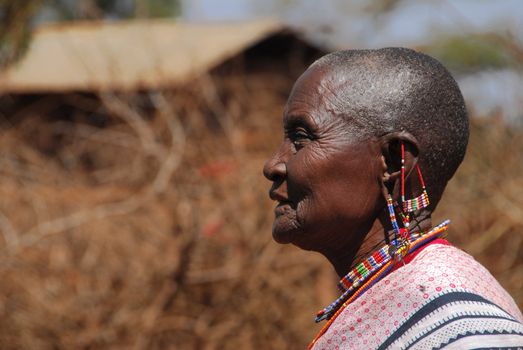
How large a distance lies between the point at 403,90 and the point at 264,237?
4004 millimetres

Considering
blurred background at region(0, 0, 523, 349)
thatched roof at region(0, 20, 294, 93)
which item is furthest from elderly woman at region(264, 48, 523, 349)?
thatched roof at region(0, 20, 294, 93)

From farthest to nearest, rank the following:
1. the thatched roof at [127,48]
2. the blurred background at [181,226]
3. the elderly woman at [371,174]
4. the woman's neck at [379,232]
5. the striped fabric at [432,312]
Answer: the thatched roof at [127,48] < the blurred background at [181,226] < the woman's neck at [379,232] < the elderly woman at [371,174] < the striped fabric at [432,312]

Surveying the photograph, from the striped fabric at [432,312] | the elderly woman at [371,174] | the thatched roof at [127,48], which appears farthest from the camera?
the thatched roof at [127,48]

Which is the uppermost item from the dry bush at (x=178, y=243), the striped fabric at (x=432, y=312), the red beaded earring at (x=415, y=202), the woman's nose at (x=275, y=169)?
the dry bush at (x=178, y=243)

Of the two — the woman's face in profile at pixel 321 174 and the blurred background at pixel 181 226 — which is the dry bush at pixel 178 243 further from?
the woman's face in profile at pixel 321 174

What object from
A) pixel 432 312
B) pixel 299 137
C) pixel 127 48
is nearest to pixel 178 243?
pixel 299 137

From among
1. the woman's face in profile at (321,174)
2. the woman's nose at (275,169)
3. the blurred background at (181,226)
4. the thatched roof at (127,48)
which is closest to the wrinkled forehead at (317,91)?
the woman's face in profile at (321,174)

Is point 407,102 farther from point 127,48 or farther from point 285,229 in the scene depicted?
point 127,48

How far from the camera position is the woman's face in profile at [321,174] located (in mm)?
1979

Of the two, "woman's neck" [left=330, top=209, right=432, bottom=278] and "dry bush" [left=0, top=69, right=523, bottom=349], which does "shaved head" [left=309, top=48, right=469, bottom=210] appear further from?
"dry bush" [left=0, top=69, right=523, bottom=349]

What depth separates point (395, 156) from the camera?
1.98m

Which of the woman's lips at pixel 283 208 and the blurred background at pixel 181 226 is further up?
the blurred background at pixel 181 226

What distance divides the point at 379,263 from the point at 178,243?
12.6ft

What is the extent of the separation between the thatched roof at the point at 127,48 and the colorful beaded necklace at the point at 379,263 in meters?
6.91
